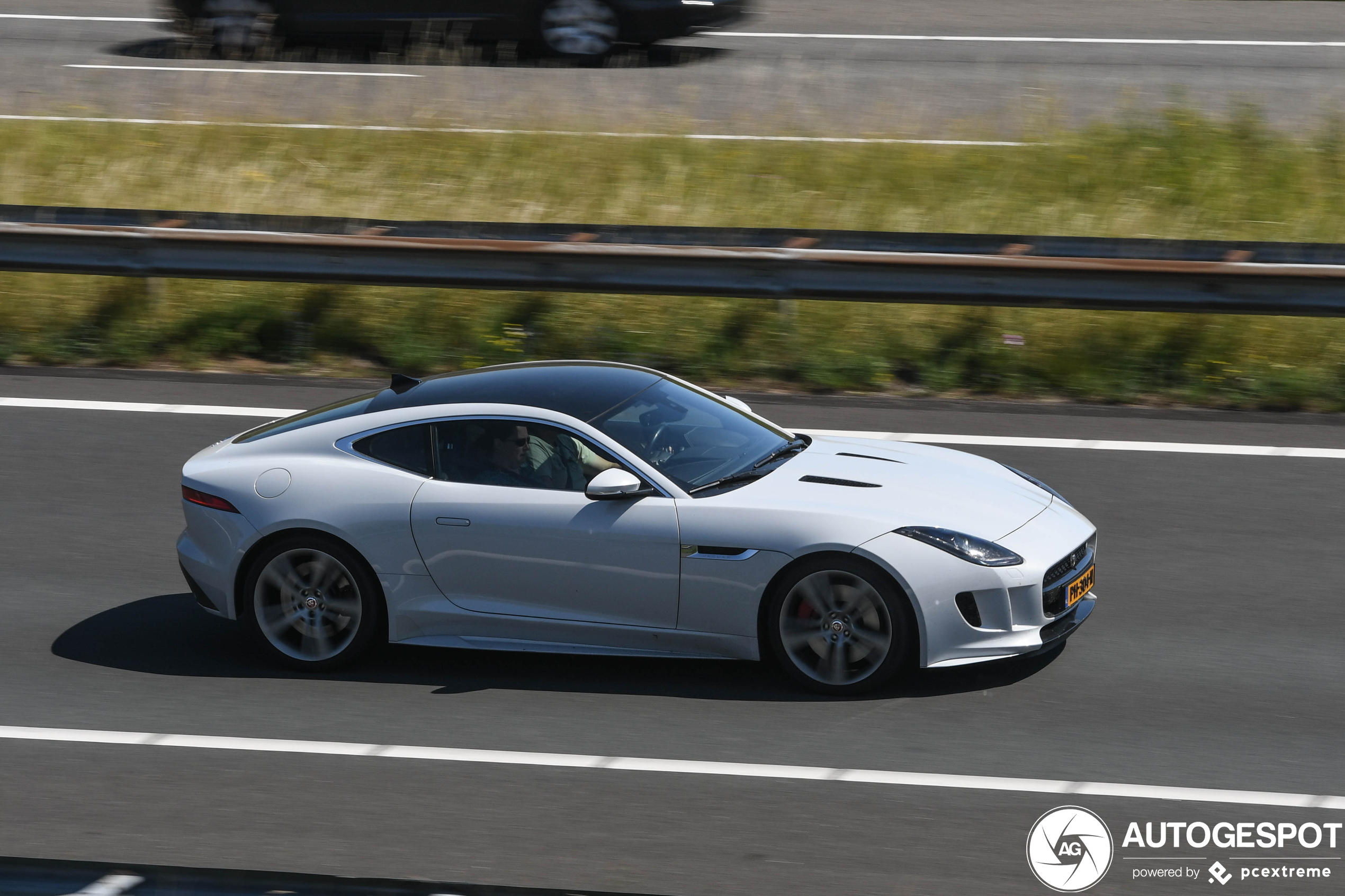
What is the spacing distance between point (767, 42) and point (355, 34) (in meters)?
4.86

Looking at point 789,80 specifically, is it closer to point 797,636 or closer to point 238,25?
point 238,25

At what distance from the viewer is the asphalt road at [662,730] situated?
5395 millimetres

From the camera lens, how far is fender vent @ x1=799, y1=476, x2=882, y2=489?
22.1 ft

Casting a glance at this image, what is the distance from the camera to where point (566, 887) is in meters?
5.14

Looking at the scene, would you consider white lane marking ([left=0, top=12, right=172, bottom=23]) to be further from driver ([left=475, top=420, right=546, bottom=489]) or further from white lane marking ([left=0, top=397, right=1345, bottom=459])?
driver ([left=475, top=420, right=546, bottom=489])

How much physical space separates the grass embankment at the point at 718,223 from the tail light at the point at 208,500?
4393 mm

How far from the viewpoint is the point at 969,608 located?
636 cm

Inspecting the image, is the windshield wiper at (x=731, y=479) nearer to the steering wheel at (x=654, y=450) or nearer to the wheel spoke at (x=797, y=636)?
the steering wheel at (x=654, y=450)

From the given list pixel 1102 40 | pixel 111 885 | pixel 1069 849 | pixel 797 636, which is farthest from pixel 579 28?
pixel 111 885

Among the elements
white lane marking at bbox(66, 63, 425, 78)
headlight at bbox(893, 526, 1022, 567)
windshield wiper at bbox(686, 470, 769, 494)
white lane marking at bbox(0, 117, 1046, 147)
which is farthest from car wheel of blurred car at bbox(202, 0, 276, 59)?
headlight at bbox(893, 526, 1022, 567)

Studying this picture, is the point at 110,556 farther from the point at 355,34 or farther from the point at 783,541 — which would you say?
the point at 355,34

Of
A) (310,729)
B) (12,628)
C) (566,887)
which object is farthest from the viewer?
(12,628)

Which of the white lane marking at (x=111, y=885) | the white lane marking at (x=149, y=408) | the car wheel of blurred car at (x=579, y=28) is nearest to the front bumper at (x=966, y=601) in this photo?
the white lane marking at (x=111, y=885)

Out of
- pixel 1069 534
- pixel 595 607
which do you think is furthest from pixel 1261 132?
pixel 595 607
